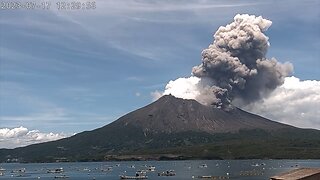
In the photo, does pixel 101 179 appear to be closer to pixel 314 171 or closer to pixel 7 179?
pixel 7 179

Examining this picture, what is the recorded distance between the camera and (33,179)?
160000 millimetres

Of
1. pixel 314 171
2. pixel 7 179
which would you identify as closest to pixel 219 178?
pixel 7 179

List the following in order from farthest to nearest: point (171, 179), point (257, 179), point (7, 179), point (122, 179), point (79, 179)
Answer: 1. point (7, 179)
2. point (79, 179)
3. point (122, 179)
4. point (171, 179)
5. point (257, 179)

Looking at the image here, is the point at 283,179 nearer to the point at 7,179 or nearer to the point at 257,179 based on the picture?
the point at 257,179

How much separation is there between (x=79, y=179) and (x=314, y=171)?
378 ft

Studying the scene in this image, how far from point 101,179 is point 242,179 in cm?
4410

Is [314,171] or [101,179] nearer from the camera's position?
[314,171]

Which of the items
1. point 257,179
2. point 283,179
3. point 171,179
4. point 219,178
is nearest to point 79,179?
point 171,179

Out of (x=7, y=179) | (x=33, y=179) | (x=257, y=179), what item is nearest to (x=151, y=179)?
(x=257, y=179)

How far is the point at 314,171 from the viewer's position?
48.1 metres

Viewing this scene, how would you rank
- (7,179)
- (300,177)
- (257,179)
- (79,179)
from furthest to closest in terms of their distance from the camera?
(7,179) < (79,179) < (257,179) < (300,177)

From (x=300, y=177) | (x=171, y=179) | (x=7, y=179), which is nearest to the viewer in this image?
(x=300, y=177)

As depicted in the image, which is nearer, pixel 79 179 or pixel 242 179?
pixel 242 179

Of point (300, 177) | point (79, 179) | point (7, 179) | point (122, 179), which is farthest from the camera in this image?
point (7, 179)
